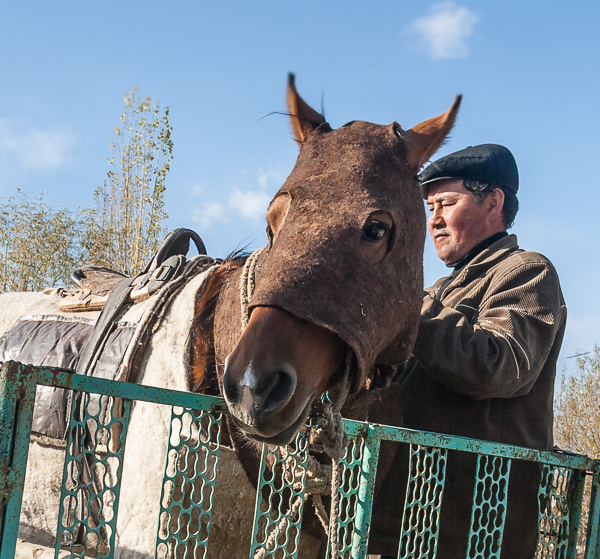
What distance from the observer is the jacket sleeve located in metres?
2.47

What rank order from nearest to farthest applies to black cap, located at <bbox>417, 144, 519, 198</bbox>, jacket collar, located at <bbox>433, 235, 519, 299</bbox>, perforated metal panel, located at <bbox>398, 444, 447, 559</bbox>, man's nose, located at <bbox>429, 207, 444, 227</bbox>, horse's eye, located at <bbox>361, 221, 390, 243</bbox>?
horse's eye, located at <bbox>361, 221, 390, 243</bbox> → perforated metal panel, located at <bbox>398, 444, 447, 559</bbox> → jacket collar, located at <bbox>433, 235, 519, 299</bbox> → black cap, located at <bbox>417, 144, 519, 198</bbox> → man's nose, located at <bbox>429, 207, 444, 227</bbox>

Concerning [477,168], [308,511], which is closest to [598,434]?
[477,168]

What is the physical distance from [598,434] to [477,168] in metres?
8.74

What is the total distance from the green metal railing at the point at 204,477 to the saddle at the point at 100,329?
20cm

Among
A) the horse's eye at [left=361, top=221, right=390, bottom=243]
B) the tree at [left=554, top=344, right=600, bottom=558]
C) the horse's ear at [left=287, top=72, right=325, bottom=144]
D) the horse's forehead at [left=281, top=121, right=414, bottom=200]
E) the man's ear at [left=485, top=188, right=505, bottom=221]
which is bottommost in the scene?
the tree at [left=554, top=344, right=600, bottom=558]

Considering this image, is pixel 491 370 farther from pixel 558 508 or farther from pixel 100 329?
pixel 100 329

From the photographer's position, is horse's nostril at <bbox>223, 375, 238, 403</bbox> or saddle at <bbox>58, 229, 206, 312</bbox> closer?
horse's nostril at <bbox>223, 375, 238, 403</bbox>

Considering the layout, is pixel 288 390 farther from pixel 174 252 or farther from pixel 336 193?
pixel 174 252

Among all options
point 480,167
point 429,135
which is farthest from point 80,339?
point 480,167

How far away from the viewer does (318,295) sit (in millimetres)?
1722

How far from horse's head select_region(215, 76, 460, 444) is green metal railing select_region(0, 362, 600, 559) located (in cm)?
19

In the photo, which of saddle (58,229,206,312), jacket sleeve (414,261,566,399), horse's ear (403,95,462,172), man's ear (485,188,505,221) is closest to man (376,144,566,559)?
jacket sleeve (414,261,566,399)

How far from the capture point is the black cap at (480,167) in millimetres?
3225

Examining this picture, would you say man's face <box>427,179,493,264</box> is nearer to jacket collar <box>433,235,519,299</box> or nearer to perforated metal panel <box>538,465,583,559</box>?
jacket collar <box>433,235,519,299</box>
